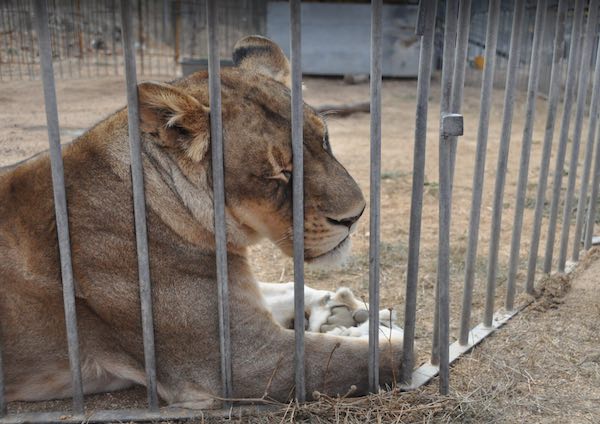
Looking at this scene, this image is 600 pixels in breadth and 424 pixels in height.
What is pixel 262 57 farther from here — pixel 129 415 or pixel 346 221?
pixel 129 415

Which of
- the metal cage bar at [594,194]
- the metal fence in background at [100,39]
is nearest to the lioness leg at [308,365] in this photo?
the metal cage bar at [594,194]

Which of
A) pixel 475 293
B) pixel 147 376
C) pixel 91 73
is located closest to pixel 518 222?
pixel 475 293

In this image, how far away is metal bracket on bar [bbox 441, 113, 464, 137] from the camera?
2.68 metres

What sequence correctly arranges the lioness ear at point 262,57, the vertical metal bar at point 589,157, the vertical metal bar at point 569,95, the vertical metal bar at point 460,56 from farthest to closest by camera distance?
the vertical metal bar at point 589,157 < the vertical metal bar at point 569,95 < the lioness ear at point 262,57 < the vertical metal bar at point 460,56

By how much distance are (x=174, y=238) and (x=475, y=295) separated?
2339 mm

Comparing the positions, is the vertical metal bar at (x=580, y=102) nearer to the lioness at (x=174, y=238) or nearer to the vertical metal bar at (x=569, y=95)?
the vertical metal bar at (x=569, y=95)

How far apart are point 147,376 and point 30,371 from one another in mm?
517

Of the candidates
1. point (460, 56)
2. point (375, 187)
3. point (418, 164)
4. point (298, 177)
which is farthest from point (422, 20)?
point (298, 177)

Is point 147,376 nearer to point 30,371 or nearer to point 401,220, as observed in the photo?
point 30,371

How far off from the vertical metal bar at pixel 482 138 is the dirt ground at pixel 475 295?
0.38 metres

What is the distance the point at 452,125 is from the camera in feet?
8.80

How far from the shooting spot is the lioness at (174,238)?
2670 millimetres

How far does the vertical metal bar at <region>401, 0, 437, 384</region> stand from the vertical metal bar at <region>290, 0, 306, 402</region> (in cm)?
49

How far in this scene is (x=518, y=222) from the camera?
12.4 ft
